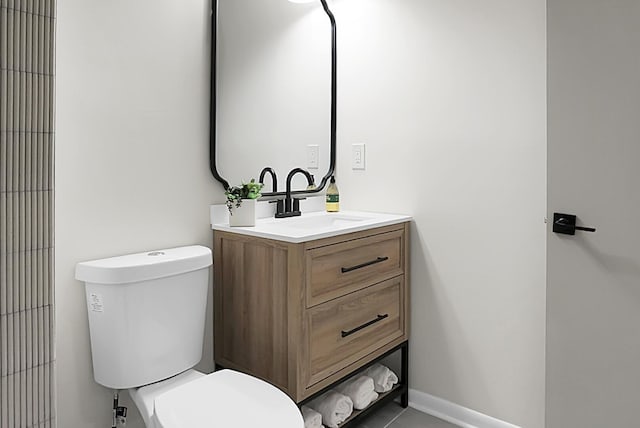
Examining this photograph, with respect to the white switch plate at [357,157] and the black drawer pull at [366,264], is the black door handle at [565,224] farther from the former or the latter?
the white switch plate at [357,157]

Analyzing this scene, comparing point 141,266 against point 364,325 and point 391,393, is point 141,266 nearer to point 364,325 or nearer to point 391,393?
point 364,325

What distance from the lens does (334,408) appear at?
1970 mm

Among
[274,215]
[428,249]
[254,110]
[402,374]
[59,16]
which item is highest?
[59,16]

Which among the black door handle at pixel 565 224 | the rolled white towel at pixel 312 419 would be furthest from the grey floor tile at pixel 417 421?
the black door handle at pixel 565 224

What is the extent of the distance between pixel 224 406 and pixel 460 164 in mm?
1396

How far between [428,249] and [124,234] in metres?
1.33

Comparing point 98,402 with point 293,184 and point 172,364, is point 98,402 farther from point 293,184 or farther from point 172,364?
point 293,184

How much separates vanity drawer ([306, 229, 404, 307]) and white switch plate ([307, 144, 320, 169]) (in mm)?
574

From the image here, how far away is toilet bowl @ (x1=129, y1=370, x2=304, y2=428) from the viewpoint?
134 centimetres

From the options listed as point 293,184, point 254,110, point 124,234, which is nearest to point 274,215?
point 293,184

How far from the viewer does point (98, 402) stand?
1.72 m

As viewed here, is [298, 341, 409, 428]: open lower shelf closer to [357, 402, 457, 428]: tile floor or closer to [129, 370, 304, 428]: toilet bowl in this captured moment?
[357, 402, 457, 428]: tile floor

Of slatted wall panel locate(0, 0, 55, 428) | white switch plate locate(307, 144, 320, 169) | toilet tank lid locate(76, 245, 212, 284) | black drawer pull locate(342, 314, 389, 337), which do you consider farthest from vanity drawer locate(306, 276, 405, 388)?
slatted wall panel locate(0, 0, 55, 428)

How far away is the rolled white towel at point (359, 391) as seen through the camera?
208 centimetres
